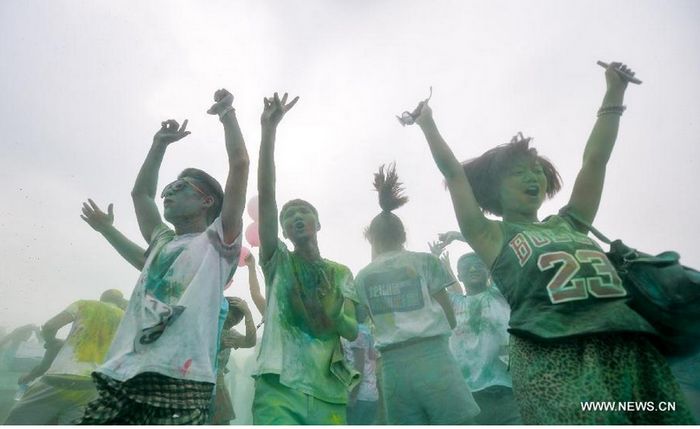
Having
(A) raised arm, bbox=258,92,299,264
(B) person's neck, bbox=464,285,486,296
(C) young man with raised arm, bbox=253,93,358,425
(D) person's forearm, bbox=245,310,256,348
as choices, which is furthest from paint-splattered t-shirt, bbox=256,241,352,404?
(B) person's neck, bbox=464,285,486,296

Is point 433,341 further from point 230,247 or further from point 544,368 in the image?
point 230,247

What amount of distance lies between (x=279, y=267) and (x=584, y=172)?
2305mm

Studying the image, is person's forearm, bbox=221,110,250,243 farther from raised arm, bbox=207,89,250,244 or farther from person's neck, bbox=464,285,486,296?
person's neck, bbox=464,285,486,296

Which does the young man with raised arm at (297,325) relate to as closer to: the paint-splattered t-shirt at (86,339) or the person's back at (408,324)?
the person's back at (408,324)

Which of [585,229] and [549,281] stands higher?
[585,229]

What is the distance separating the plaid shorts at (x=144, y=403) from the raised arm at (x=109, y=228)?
1378mm

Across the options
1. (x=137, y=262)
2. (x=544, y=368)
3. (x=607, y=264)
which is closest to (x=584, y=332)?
(x=544, y=368)

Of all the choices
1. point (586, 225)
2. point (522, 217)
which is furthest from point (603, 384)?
point (522, 217)

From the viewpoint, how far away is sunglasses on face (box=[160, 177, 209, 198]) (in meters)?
2.93

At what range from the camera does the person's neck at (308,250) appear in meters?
3.29

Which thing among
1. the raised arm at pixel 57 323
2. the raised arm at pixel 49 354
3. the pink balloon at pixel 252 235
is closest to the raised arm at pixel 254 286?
the pink balloon at pixel 252 235

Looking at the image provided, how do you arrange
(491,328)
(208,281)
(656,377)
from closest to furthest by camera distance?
(656,377), (208,281), (491,328)

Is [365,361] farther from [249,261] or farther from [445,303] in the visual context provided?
[249,261]

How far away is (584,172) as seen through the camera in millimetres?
2691
